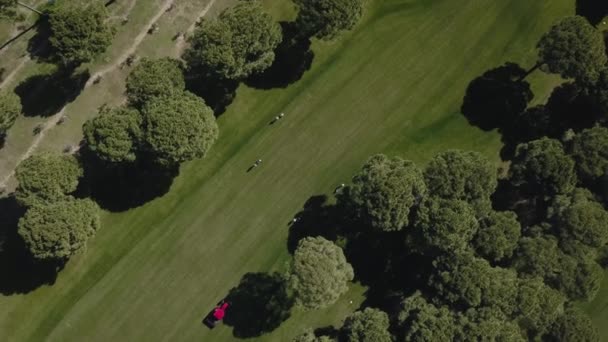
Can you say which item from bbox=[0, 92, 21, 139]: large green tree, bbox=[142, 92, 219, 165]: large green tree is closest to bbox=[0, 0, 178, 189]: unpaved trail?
bbox=[0, 92, 21, 139]: large green tree

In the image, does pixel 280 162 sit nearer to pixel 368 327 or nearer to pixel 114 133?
pixel 114 133

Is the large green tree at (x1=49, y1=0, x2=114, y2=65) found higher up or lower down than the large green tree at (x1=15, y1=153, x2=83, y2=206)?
higher up

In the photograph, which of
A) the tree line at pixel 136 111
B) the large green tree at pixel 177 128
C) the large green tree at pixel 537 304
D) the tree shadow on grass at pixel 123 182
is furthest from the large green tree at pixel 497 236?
the tree shadow on grass at pixel 123 182

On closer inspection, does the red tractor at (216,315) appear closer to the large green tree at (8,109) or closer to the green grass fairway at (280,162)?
the green grass fairway at (280,162)

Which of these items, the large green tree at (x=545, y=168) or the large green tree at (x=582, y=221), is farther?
the large green tree at (x=545, y=168)

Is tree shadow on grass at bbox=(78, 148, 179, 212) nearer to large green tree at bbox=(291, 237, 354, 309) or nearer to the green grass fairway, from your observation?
the green grass fairway
